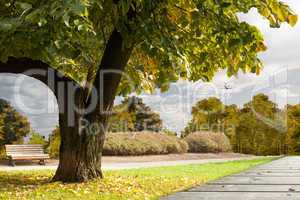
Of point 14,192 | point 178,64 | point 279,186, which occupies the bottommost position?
point 14,192

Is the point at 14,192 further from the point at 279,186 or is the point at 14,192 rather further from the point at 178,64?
the point at 279,186

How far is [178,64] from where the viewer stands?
9.47 meters

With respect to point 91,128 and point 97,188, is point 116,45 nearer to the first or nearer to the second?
point 91,128

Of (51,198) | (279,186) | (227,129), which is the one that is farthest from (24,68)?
(227,129)

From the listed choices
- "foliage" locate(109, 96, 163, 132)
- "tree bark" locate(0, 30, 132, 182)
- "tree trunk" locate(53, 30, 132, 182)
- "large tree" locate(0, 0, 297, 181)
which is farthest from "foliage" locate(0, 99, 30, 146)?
"tree trunk" locate(53, 30, 132, 182)

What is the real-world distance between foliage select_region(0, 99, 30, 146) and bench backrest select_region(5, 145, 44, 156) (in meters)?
16.9

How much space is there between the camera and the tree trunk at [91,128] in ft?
36.2

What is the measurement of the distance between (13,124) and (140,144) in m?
16.1

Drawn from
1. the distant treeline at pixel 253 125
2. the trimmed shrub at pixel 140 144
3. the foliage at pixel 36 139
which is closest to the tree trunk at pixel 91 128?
the trimmed shrub at pixel 140 144

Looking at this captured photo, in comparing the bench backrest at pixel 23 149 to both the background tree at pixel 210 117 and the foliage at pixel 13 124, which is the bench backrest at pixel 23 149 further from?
the background tree at pixel 210 117

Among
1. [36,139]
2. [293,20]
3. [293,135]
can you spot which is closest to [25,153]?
[36,139]

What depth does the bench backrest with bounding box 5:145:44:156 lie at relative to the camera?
2038cm

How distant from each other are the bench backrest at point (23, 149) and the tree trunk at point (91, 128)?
9.81 metres

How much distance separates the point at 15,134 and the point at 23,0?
101 ft
